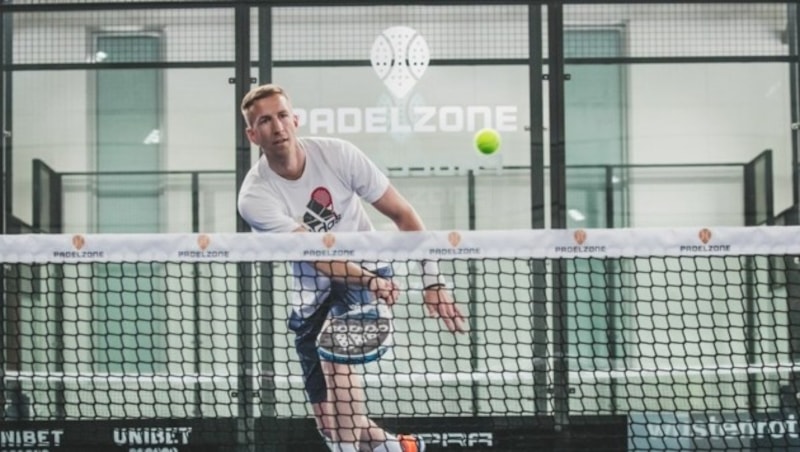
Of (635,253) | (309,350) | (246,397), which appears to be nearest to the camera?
(635,253)

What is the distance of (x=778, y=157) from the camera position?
7449 millimetres

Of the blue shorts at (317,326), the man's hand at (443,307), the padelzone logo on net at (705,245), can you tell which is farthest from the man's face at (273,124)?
the padelzone logo on net at (705,245)

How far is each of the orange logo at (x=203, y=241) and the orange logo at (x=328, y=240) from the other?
1.37ft

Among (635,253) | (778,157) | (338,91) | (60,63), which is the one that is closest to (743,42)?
(778,157)

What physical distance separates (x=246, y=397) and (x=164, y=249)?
2220 millimetres

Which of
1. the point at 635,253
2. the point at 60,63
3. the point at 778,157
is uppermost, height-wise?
the point at 60,63

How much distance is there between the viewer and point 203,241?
522cm

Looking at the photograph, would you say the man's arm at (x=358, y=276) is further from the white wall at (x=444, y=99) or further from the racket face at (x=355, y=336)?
the white wall at (x=444, y=99)

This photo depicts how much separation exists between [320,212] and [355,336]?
624 mm

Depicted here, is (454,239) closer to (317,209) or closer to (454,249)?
(454,249)

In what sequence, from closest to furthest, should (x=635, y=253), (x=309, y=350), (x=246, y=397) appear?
(x=635, y=253), (x=309, y=350), (x=246, y=397)

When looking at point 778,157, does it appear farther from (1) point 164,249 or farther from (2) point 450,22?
(1) point 164,249

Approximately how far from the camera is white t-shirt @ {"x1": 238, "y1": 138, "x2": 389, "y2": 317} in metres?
6.49

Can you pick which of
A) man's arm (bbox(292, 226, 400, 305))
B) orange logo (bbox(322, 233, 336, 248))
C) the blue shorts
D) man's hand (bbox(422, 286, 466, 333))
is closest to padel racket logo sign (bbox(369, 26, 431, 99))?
the blue shorts
